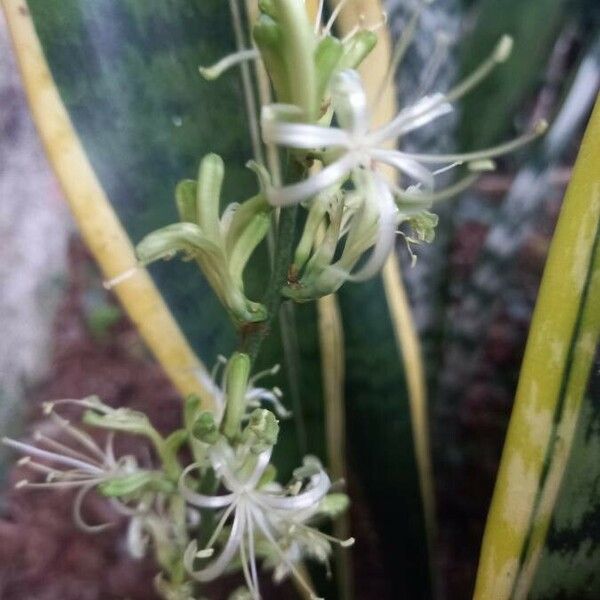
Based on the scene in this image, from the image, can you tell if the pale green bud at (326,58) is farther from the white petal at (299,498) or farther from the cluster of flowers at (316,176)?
the white petal at (299,498)

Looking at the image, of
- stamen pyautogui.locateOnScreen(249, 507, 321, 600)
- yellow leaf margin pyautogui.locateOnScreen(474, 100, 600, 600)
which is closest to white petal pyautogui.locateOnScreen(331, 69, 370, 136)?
yellow leaf margin pyautogui.locateOnScreen(474, 100, 600, 600)

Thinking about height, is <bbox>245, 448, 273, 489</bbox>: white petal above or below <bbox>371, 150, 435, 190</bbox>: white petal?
below

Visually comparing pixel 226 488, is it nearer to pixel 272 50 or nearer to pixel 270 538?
pixel 270 538

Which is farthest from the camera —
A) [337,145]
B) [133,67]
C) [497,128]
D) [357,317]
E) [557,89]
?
[557,89]

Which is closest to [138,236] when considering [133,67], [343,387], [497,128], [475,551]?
[133,67]

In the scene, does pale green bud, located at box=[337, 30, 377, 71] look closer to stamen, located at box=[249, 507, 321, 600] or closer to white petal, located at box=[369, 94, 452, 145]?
white petal, located at box=[369, 94, 452, 145]

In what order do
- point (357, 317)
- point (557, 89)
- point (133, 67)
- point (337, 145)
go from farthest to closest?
point (557, 89), point (357, 317), point (133, 67), point (337, 145)

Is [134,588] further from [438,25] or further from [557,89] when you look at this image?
[557,89]
